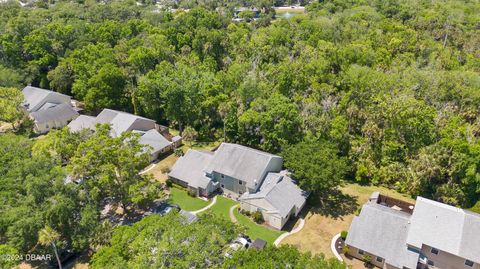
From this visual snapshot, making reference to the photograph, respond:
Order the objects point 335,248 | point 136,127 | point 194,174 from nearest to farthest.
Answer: point 335,248 → point 194,174 → point 136,127

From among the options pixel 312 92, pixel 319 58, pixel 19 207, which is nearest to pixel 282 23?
pixel 319 58

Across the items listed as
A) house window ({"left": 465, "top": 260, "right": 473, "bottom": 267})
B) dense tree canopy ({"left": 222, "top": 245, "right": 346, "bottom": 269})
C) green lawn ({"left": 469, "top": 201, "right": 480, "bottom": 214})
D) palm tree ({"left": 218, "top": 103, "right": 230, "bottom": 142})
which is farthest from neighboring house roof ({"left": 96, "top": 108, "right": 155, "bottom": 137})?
green lawn ({"left": 469, "top": 201, "right": 480, "bottom": 214})

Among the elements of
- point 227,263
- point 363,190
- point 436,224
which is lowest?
point 363,190

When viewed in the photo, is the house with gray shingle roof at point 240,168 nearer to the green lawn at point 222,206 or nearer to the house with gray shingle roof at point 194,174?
the house with gray shingle roof at point 194,174

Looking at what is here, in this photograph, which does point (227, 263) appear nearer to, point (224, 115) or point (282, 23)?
point (224, 115)

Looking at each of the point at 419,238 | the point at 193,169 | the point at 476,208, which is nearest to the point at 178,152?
the point at 193,169

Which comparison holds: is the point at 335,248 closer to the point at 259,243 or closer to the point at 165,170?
the point at 259,243
